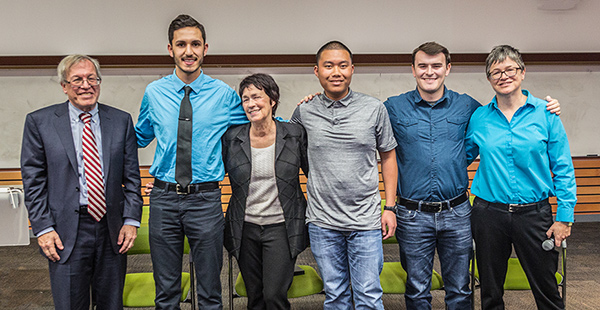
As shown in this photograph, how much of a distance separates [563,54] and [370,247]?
534cm

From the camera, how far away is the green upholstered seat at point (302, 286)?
2.59 meters

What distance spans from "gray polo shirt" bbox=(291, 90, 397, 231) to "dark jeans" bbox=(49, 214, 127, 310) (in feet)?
3.61

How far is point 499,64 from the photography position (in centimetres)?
245

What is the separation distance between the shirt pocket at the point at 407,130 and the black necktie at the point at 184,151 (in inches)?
48.8

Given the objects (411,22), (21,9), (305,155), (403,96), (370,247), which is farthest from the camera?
(411,22)

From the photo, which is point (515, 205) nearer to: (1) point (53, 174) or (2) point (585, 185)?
(1) point (53, 174)

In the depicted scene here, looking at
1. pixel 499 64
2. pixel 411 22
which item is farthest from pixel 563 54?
pixel 499 64

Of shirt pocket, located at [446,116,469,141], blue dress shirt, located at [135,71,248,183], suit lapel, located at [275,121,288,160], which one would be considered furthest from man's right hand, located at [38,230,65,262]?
shirt pocket, located at [446,116,469,141]

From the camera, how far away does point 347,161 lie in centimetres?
233

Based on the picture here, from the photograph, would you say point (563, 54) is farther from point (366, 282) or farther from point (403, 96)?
point (366, 282)

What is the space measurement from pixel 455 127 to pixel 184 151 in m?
1.59

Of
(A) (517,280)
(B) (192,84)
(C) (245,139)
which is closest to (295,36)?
(B) (192,84)

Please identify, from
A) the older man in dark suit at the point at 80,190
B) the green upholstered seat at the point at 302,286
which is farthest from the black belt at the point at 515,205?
the older man in dark suit at the point at 80,190

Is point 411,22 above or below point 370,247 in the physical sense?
above
